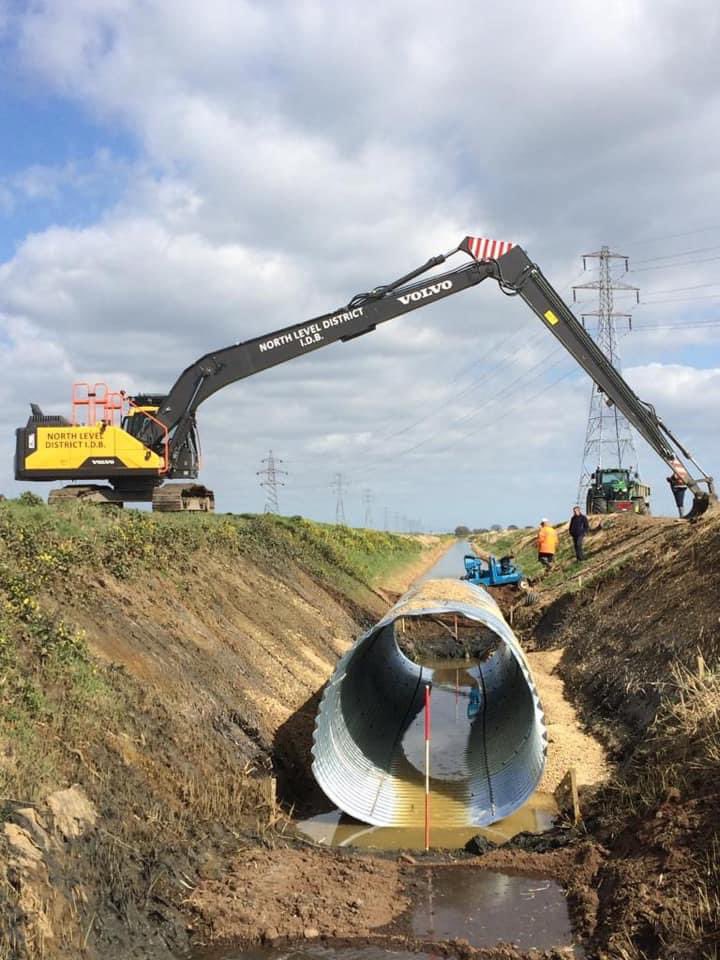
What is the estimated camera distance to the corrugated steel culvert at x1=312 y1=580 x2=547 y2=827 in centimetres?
1148

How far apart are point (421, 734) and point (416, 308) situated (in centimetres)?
941

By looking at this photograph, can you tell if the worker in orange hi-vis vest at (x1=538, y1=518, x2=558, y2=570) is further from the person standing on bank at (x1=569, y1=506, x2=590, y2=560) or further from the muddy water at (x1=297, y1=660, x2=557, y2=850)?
the muddy water at (x1=297, y1=660, x2=557, y2=850)

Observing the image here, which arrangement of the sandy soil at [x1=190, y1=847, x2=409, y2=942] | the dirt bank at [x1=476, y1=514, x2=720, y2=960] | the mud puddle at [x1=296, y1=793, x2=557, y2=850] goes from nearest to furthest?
1. the dirt bank at [x1=476, y1=514, x2=720, y2=960]
2. the sandy soil at [x1=190, y1=847, x2=409, y2=942]
3. the mud puddle at [x1=296, y1=793, x2=557, y2=850]

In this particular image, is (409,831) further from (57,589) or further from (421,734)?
(421,734)

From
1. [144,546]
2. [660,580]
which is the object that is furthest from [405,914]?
[660,580]

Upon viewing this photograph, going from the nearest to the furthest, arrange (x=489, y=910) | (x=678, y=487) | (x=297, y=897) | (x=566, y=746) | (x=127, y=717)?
(x=297, y=897), (x=489, y=910), (x=127, y=717), (x=566, y=746), (x=678, y=487)

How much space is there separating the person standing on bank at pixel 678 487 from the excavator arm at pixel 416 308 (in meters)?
0.95

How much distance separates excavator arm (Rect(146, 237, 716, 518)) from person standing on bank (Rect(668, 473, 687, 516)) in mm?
→ 948

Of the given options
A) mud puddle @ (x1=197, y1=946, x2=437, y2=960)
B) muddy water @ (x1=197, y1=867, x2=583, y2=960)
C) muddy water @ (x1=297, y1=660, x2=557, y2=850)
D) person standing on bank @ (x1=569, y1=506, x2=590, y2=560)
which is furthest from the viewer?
person standing on bank @ (x1=569, y1=506, x2=590, y2=560)

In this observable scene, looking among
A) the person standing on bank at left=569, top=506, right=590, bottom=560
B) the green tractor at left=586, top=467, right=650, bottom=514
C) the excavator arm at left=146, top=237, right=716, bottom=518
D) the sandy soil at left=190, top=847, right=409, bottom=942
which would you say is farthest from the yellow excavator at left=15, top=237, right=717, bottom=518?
the green tractor at left=586, top=467, right=650, bottom=514

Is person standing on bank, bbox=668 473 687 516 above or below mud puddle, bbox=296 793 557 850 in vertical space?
above

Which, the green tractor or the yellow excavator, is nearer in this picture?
the yellow excavator

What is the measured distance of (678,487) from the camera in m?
21.2

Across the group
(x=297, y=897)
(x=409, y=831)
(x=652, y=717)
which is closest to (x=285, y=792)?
(x=409, y=831)
